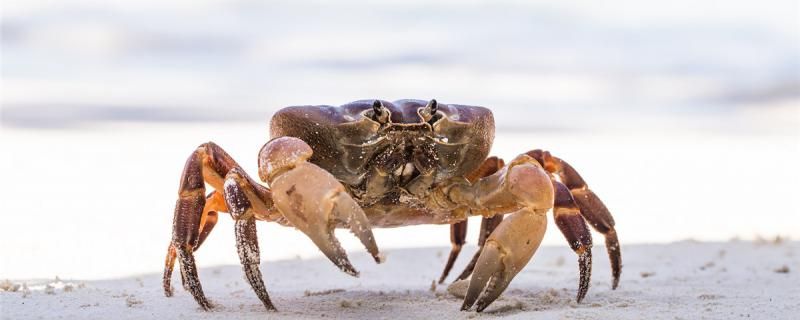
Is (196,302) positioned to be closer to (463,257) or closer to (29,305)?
(29,305)

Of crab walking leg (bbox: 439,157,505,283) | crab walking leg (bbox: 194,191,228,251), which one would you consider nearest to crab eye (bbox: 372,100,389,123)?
crab walking leg (bbox: 439,157,505,283)

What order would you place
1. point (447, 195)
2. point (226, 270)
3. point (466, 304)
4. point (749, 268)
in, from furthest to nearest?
1. point (226, 270)
2. point (749, 268)
3. point (447, 195)
4. point (466, 304)

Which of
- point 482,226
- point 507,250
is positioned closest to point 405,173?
point 507,250

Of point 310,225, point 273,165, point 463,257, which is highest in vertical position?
point 273,165

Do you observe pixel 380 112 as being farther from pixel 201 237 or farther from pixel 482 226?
pixel 482 226

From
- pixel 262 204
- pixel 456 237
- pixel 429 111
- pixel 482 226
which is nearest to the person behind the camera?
pixel 262 204

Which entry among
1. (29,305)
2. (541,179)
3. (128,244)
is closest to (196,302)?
(29,305)
